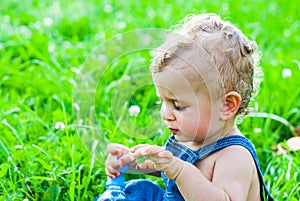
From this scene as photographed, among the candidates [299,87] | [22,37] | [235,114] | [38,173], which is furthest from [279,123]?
[22,37]

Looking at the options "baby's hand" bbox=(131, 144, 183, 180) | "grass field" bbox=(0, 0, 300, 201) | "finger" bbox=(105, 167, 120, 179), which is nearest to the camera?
"baby's hand" bbox=(131, 144, 183, 180)

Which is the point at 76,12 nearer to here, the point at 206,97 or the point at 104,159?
the point at 104,159

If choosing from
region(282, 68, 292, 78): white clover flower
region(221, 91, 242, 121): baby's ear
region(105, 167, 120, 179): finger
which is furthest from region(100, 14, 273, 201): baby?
region(282, 68, 292, 78): white clover flower

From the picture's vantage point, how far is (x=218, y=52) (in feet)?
6.50

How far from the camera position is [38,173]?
2441mm

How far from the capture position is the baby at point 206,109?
1941 millimetres

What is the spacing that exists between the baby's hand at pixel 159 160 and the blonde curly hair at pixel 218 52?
0.26m

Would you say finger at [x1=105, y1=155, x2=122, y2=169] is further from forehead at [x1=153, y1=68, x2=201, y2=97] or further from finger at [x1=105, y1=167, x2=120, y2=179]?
forehead at [x1=153, y1=68, x2=201, y2=97]

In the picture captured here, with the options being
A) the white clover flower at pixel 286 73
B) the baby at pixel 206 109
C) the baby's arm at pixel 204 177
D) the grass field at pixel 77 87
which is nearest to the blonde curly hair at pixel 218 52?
the baby at pixel 206 109

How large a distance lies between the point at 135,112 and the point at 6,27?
5.45 ft

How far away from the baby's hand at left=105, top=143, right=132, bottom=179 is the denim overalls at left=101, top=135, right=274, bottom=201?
0.10m

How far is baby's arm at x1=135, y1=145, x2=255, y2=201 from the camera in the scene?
6.27 feet

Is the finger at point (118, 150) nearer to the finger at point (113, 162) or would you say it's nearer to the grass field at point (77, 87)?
the finger at point (113, 162)

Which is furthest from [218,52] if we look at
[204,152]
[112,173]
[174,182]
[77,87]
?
[77,87]
